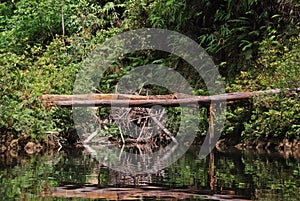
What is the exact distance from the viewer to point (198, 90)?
503 inches

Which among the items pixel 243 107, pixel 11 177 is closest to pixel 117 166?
pixel 11 177

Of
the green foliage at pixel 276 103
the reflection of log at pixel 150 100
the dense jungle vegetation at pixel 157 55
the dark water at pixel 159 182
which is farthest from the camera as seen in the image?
the reflection of log at pixel 150 100

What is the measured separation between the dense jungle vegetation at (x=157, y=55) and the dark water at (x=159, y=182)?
335 centimetres

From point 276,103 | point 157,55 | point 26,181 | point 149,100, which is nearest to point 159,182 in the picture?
point 26,181

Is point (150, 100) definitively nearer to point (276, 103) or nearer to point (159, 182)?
point (276, 103)

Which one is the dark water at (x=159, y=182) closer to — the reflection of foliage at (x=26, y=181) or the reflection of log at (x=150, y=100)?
the reflection of foliage at (x=26, y=181)

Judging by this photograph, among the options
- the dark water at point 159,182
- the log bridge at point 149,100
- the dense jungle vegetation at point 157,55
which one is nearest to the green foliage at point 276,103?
the dense jungle vegetation at point 157,55

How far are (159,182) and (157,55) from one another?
11197mm

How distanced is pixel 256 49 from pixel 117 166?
7.13 meters

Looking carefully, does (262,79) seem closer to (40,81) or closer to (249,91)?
(249,91)

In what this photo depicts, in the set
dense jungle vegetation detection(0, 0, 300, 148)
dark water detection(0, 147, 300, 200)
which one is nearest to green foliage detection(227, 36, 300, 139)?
dense jungle vegetation detection(0, 0, 300, 148)

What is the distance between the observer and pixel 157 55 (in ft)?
52.8

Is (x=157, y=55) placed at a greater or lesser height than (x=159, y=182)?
greater

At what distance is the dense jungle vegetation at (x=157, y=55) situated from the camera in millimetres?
10273
